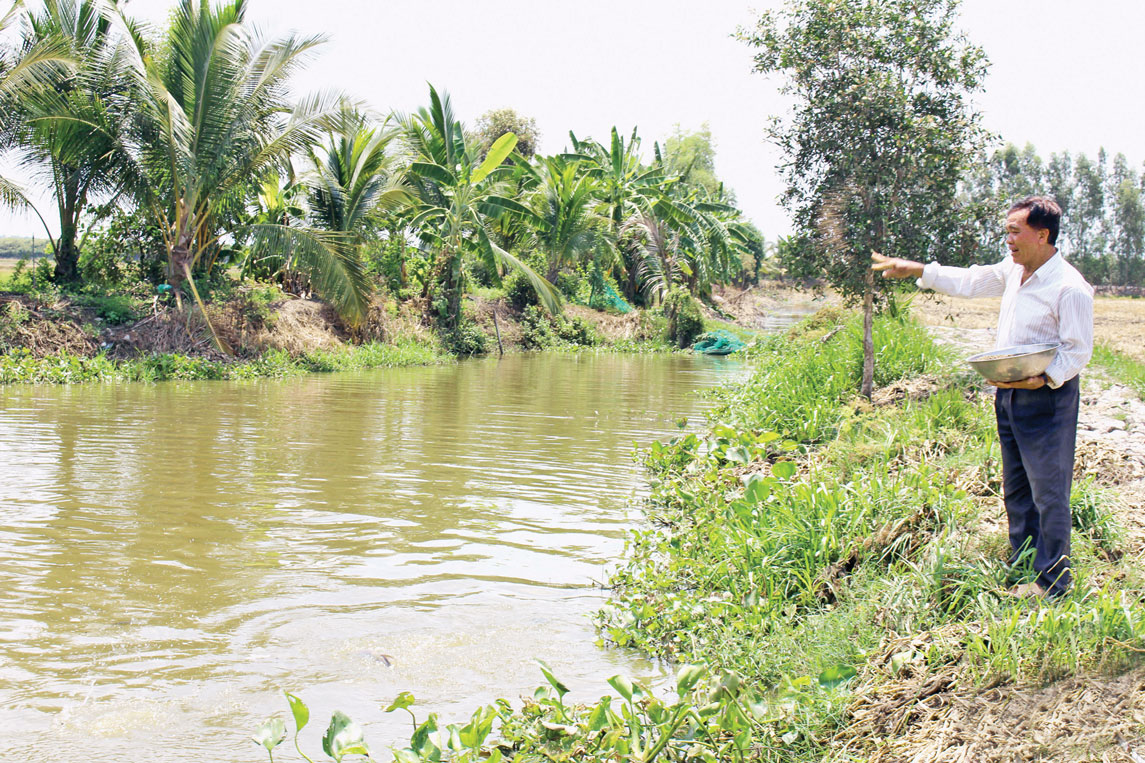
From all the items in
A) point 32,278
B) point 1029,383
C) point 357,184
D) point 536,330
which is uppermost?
point 357,184

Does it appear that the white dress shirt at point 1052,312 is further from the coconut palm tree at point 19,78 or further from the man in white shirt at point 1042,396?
the coconut palm tree at point 19,78

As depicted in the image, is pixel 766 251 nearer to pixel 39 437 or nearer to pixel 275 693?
pixel 39 437

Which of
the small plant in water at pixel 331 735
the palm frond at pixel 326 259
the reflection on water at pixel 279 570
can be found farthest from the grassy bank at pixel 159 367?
the small plant in water at pixel 331 735

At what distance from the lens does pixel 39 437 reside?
371 inches

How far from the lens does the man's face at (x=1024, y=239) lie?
3.85 metres

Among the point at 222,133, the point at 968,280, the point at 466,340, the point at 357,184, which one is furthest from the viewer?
the point at 466,340

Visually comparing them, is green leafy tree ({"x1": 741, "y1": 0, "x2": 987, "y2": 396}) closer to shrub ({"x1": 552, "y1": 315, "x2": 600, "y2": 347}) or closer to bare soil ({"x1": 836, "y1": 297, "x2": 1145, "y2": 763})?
bare soil ({"x1": 836, "y1": 297, "x2": 1145, "y2": 763})

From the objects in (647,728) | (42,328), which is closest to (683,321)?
(42,328)

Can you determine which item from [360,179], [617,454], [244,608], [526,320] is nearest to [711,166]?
[526,320]

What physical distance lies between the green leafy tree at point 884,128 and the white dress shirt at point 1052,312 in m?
4.83

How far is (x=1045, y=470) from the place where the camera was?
3.74 m

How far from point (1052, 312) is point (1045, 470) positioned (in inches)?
26.6

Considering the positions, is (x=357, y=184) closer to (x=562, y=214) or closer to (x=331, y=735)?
(x=562, y=214)

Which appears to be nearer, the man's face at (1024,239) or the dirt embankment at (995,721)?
the dirt embankment at (995,721)
